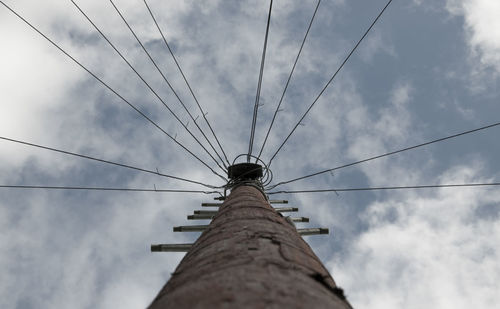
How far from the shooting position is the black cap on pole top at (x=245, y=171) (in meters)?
7.38

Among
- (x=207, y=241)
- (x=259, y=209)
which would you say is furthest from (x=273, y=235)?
(x=259, y=209)

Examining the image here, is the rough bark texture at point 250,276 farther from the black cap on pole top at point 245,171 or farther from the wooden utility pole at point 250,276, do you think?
the black cap on pole top at point 245,171

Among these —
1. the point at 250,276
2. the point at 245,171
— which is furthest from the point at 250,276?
the point at 245,171

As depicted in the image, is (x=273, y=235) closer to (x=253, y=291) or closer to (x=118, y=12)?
(x=253, y=291)

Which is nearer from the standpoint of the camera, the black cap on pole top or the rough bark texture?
the rough bark texture

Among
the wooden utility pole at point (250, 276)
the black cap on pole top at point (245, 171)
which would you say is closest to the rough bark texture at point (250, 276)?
the wooden utility pole at point (250, 276)

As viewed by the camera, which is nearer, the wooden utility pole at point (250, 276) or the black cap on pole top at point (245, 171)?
the wooden utility pole at point (250, 276)

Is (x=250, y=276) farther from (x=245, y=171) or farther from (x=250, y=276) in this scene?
(x=245, y=171)

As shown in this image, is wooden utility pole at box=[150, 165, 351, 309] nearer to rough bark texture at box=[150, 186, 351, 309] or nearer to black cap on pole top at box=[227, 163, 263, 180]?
rough bark texture at box=[150, 186, 351, 309]

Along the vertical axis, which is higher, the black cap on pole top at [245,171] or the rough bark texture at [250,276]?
the black cap on pole top at [245,171]

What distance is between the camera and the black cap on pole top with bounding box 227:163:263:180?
738 cm

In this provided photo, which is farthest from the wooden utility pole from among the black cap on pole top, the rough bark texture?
the black cap on pole top

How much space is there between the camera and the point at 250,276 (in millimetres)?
1796

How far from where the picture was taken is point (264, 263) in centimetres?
202
